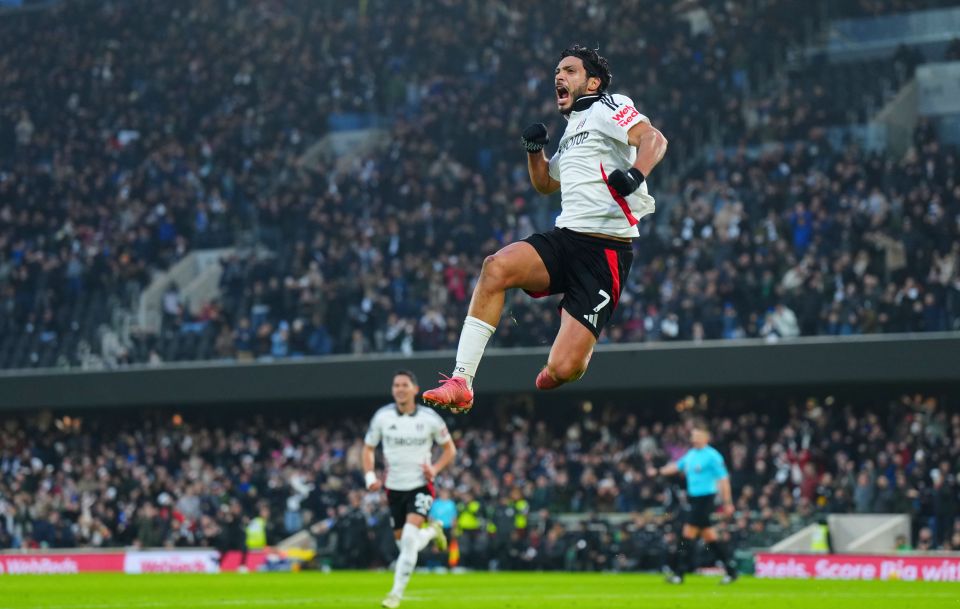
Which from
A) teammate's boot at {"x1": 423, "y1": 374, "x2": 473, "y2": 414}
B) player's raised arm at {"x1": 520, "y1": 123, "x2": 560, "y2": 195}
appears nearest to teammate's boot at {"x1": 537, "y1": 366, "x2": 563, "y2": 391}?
teammate's boot at {"x1": 423, "y1": 374, "x2": 473, "y2": 414}

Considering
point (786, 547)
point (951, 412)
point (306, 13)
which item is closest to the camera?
point (786, 547)

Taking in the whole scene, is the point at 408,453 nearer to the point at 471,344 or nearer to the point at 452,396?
the point at 471,344

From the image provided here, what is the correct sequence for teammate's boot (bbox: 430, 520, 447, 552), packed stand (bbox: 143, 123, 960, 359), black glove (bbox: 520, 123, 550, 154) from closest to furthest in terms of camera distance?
black glove (bbox: 520, 123, 550, 154) < teammate's boot (bbox: 430, 520, 447, 552) < packed stand (bbox: 143, 123, 960, 359)

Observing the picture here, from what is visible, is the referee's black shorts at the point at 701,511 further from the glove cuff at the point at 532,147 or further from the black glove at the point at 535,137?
the black glove at the point at 535,137

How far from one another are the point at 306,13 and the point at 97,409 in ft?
47.0

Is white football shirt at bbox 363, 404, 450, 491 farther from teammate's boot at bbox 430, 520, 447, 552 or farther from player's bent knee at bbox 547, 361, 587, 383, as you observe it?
player's bent knee at bbox 547, 361, 587, 383

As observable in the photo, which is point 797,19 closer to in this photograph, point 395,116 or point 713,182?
point 713,182

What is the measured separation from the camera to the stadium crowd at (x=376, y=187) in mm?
28828

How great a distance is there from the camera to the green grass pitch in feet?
51.2

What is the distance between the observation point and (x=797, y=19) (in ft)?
117

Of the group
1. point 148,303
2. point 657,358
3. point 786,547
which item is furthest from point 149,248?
point 786,547

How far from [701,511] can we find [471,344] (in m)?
11.2

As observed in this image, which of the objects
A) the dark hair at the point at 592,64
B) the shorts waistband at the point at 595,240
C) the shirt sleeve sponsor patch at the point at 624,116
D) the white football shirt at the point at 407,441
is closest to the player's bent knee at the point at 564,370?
the shorts waistband at the point at 595,240

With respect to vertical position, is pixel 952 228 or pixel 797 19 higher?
pixel 797 19
